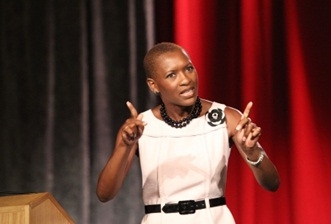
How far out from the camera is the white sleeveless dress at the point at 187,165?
164 centimetres

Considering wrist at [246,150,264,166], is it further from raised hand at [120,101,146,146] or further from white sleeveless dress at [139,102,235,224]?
raised hand at [120,101,146,146]

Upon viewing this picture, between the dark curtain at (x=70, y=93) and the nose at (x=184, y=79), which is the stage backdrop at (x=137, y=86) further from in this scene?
the nose at (x=184, y=79)

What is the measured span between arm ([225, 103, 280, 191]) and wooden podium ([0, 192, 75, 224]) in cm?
56

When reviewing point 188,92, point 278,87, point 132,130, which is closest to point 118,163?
point 132,130

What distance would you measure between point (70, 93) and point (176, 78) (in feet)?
3.76

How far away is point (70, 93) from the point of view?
2.74 metres

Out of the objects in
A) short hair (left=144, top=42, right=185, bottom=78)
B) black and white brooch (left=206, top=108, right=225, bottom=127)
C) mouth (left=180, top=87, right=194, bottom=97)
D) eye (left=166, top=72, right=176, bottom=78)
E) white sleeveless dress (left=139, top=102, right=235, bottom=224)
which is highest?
short hair (left=144, top=42, right=185, bottom=78)

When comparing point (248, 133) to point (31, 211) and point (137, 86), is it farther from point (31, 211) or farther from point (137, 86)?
point (137, 86)

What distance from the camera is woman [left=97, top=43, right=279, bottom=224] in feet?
5.34

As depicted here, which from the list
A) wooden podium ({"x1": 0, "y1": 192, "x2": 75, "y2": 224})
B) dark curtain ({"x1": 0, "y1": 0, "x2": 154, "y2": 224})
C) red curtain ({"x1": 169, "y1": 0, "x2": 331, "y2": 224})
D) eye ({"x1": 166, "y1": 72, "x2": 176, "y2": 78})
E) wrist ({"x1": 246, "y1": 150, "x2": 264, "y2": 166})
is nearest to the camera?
wooden podium ({"x1": 0, "y1": 192, "x2": 75, "y2": 224})

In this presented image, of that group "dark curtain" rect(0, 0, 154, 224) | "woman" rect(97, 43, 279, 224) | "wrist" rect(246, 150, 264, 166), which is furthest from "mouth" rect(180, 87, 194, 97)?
"dark curtain" rect(0, 0, 154, 224)

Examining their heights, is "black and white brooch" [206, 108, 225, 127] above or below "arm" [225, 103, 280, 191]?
above

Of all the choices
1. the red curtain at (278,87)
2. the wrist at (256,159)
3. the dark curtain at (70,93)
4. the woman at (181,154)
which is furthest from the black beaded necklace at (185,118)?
the dark curtain at (70,93)

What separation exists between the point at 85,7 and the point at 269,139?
106cm
